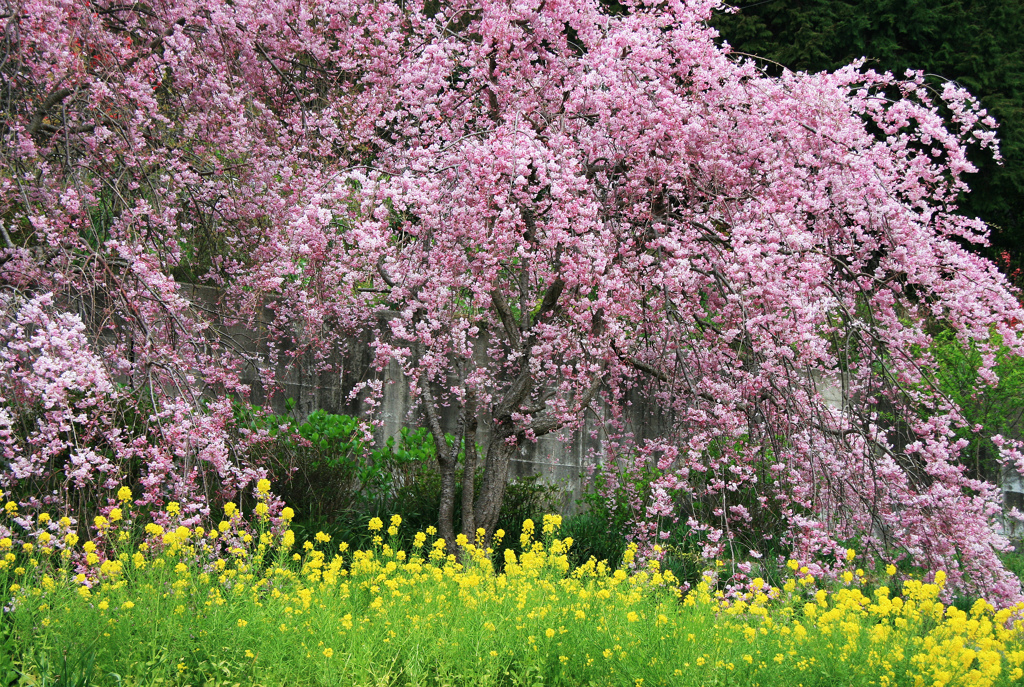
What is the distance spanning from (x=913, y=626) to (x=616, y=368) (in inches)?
102

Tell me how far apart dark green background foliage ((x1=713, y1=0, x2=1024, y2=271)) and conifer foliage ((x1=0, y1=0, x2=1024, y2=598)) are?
23.5 ft

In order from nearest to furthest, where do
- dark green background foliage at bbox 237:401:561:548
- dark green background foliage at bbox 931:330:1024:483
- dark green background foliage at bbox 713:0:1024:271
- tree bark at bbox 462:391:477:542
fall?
1. tree bark at bbox 462:391:477:542
2. dark green background foliage at bbox 237:401:561:548
3. dark green background foliage at bbox 931:330:1024:483
4. dark green background foliage at bbox 713:0:1024:271

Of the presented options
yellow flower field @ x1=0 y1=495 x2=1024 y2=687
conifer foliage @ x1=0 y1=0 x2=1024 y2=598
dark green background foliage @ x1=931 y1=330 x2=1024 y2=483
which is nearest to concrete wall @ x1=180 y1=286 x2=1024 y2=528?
dark green background foliage @ x1=931 y1=330 x2=1024 y2=483

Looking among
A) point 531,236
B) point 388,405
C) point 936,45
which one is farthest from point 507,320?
point 936,45

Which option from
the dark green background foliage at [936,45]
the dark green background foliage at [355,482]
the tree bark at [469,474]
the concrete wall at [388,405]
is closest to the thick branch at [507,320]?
the tree bark at [469,474]

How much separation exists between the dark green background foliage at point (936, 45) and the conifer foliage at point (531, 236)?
717 centimetres

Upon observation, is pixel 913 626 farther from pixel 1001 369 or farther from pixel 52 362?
pixel 1001 369

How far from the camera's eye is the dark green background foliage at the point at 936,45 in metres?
12.1

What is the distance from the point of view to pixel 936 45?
497 inches

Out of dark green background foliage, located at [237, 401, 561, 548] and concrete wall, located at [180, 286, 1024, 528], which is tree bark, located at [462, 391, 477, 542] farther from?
concrete wall, located at [180, 286, 1024, 528]

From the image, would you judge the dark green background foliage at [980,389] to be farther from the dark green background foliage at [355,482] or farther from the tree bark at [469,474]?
the tree bark at [469,474]

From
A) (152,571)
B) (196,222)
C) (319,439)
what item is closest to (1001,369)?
(319,439)

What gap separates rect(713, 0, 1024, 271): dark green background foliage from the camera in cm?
1213

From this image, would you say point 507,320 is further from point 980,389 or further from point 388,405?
point 980,389
